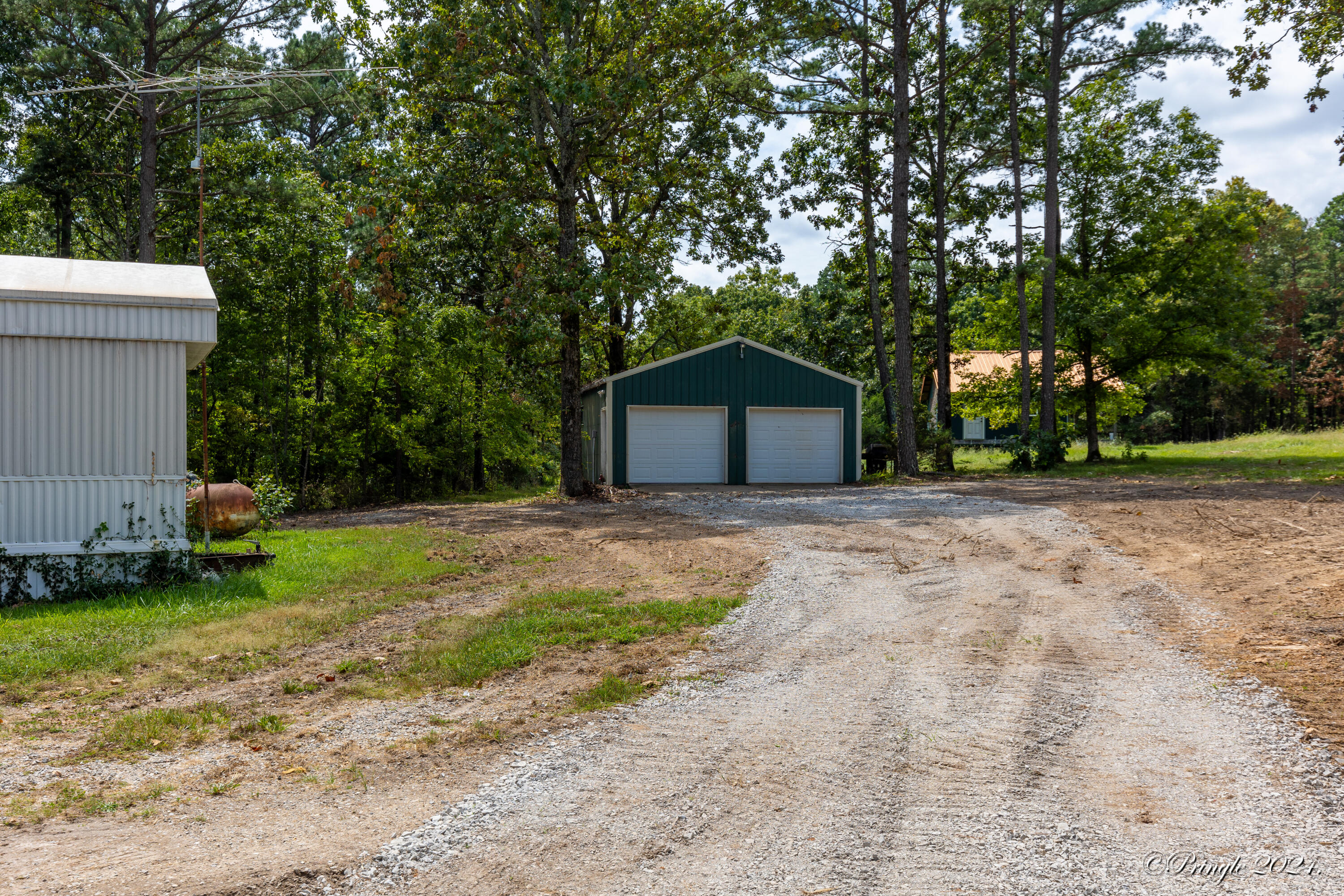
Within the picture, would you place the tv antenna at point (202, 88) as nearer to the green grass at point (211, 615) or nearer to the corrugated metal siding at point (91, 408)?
the corrugated metal siding at point (91, 408)

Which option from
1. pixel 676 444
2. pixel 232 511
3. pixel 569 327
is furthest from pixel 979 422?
pixel 232 511

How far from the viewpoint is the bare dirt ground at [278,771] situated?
291 centimetres

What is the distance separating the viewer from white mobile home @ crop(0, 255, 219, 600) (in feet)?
24.8

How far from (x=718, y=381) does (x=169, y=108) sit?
13821 mm

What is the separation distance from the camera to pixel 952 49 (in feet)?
79.6

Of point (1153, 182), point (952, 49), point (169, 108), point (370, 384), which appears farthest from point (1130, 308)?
point (169, 108)

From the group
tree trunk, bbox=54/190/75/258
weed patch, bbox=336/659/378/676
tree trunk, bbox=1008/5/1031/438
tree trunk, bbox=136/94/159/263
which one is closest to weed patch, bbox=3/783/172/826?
weed patch, bbox=336/659/378/676

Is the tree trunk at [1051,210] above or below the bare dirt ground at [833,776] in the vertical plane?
above

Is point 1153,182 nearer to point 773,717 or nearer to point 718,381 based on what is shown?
point 718,381

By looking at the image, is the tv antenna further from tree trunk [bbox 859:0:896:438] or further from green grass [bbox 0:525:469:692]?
tree trunk [bbox 859:0:896:438]

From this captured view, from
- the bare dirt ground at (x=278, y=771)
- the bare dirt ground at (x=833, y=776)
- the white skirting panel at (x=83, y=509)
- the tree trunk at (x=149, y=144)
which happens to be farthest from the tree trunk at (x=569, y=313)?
the bare dirt ground at (x=833, y=776)

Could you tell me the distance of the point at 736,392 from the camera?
2069 centimetres

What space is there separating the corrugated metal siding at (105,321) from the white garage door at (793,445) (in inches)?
559

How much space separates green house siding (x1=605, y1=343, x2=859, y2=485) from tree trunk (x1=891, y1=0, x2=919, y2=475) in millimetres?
1213
